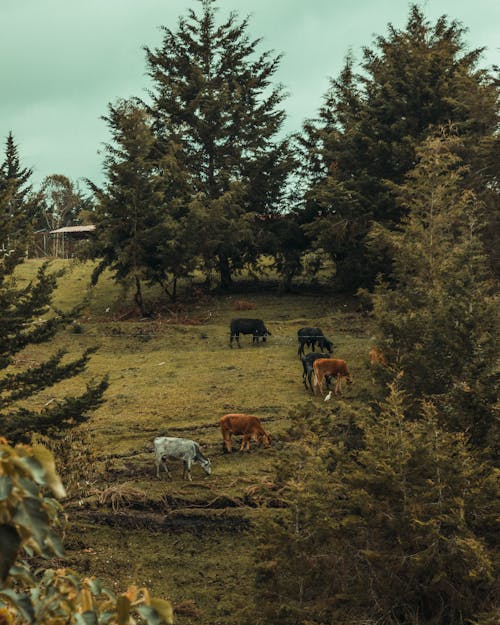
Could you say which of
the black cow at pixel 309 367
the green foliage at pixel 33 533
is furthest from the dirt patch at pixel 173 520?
the green foliage at pixel 33 533

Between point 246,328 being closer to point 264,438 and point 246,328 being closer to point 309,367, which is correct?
point 309,367

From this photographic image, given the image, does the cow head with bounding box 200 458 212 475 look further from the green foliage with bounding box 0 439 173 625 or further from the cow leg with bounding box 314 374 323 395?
the green foliage with bounding box 0 439 173 625

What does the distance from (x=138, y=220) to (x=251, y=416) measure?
64.2 feet

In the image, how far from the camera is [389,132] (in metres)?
35.6

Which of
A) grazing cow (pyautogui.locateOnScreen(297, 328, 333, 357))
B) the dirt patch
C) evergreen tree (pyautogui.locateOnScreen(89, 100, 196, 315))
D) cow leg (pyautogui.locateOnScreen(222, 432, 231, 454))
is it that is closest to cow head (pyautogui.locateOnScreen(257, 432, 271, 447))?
cow leg (pyautogui.locateOnScreen(222, 432, 231, 454))

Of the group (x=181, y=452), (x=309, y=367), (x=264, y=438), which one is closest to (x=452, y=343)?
(x=264, y=438)

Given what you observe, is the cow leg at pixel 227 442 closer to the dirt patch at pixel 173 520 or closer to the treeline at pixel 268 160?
the dirt patch at pixel 173 520

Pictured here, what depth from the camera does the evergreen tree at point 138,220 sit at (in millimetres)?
34125

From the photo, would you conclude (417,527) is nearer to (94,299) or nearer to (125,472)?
(125,472)

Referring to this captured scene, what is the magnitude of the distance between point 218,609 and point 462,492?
489 cm

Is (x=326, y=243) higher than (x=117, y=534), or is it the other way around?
(x=326, y=243)

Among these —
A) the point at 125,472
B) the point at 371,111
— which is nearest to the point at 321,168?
the point at 371,111

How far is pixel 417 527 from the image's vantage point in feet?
30.8

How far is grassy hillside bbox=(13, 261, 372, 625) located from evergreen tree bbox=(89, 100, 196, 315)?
209 cm
